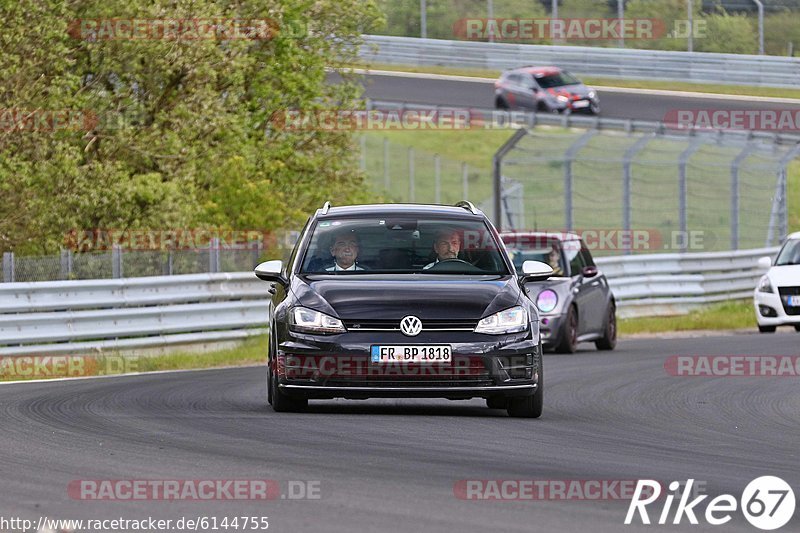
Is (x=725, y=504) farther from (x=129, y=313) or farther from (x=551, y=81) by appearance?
(x=551, y=81)

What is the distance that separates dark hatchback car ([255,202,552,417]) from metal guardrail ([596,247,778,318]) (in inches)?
666

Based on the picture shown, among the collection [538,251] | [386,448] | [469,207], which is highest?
[469,207]

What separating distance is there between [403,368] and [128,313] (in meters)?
9.50

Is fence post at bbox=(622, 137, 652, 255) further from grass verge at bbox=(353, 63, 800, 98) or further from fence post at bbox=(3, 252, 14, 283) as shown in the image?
grass verge at bbox=(353, 63, 800, 98)

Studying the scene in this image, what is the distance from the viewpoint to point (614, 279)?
2962 cm

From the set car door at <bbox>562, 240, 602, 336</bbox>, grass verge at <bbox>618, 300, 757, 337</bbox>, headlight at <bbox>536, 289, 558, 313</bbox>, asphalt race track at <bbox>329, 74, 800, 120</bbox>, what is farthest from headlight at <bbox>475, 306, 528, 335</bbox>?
asphalt race track at <bbox>329, 74, 800, 120</bbox>

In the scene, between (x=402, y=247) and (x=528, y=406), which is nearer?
(x=528, y=406)

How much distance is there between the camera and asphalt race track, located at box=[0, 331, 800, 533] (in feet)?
25.0

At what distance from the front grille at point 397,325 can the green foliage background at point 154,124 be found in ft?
38.0

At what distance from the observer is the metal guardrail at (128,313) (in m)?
19.5

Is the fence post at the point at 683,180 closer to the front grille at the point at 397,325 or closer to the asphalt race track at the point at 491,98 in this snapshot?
the front grille at the point at 397,325

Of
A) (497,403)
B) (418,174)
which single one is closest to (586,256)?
(497,403)

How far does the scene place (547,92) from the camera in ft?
183

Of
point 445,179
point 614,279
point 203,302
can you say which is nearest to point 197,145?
point 203,302
